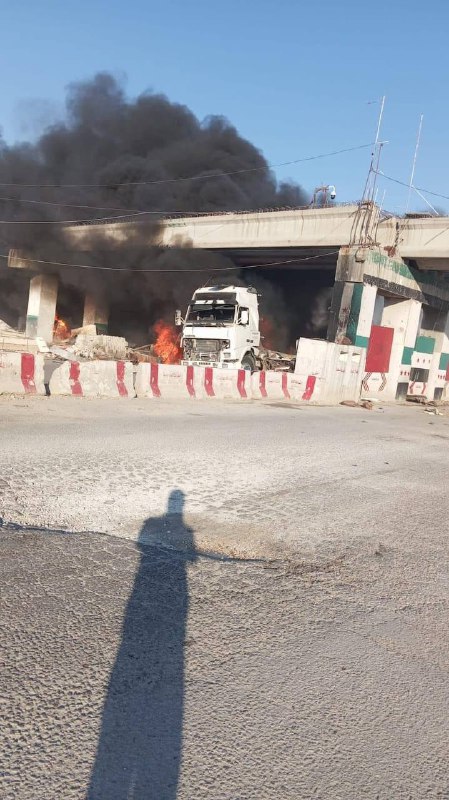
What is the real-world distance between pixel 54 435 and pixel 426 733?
236 inches

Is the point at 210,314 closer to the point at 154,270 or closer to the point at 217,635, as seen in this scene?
the point at 154,270

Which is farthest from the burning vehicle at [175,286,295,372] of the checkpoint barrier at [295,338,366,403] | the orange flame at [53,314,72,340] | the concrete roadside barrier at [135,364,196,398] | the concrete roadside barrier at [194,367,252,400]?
the orange flame at [53,314,72,340]

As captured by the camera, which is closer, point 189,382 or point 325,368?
point 189,382

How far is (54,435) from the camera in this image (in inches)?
287

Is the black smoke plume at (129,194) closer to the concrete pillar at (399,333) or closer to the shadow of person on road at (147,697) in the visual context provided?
the concrete pillar at (399,333)

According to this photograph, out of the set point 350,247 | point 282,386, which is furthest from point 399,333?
point 282,386

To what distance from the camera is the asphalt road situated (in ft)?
6.21

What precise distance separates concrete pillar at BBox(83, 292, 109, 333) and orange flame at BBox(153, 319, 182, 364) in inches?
271

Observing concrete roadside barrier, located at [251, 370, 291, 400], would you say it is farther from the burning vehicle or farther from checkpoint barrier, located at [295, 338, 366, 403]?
the burning vehicle

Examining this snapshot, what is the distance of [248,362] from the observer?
752 inches

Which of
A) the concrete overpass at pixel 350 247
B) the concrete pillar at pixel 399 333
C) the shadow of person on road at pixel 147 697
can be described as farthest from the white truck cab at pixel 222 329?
the shadow of person on road at pixel 147 697

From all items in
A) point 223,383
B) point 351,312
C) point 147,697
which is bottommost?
point 147,697

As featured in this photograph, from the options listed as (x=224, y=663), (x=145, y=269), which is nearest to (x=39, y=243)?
(x=145, y=269)

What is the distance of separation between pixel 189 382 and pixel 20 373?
4.23m
